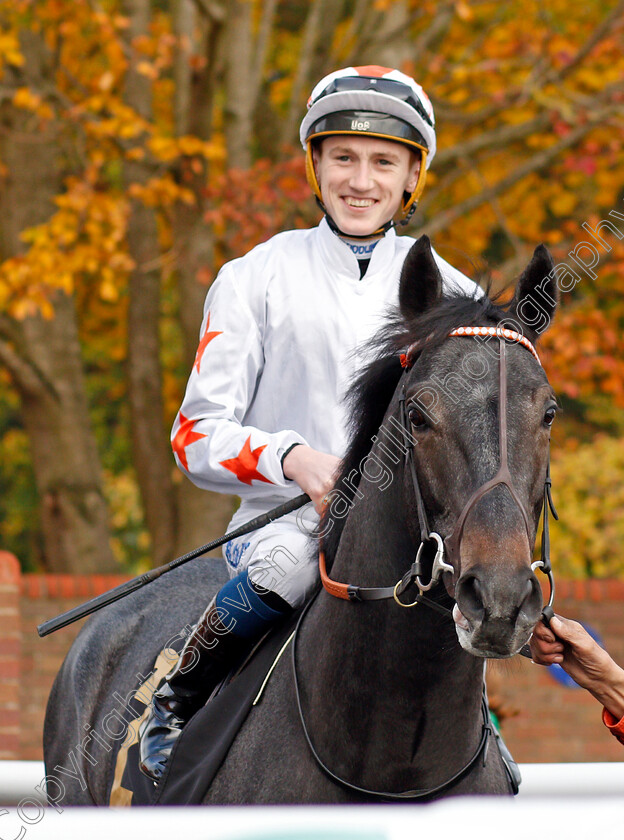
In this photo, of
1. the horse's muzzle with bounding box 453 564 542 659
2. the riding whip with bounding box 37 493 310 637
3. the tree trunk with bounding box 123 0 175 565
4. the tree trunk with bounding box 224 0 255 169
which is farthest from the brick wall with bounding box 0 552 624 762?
the horse's muzzle with bounding box 453 564 542 659

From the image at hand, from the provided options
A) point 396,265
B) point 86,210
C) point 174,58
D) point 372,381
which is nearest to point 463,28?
point 174,58

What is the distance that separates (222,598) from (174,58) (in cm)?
724

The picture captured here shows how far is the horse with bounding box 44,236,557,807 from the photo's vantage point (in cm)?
218

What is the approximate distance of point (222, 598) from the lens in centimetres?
299

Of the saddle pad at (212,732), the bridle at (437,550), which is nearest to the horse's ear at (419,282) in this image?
the bridle at (437,550)

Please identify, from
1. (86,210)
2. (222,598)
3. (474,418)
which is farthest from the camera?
(86,210)

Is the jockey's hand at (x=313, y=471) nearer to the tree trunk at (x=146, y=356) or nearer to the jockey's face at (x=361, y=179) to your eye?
the jockey's face at (x=361, y=179)

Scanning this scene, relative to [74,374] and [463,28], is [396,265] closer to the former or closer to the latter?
[74,374]

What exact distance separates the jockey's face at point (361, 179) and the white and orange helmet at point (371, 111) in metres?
0.05

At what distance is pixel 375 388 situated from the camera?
8.87ft

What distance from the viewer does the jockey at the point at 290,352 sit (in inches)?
116

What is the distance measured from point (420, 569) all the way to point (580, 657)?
511mm

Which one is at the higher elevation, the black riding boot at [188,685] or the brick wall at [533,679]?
the black riding boot at [188,685]

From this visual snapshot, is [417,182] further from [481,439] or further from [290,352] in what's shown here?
[481,439]
